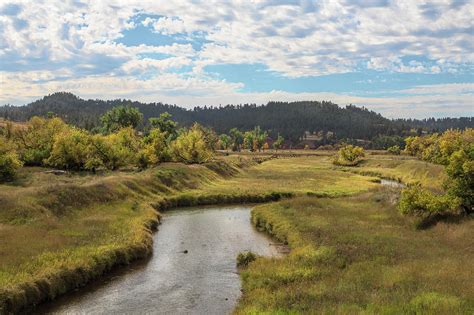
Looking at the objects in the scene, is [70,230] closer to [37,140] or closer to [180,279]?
[180,279]

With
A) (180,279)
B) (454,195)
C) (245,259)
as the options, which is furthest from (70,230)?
(454,195)

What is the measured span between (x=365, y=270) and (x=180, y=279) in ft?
45.0

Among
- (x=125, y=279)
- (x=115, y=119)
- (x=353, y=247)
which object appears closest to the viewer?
(x=125, y=279)

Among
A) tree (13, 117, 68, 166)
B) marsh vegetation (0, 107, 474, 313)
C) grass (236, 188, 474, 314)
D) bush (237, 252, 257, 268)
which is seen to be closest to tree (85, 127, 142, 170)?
marsh vegetation (0, 107, 474, 313)

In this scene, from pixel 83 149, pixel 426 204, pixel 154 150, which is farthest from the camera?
pixel 154 150

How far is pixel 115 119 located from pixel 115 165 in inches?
2793

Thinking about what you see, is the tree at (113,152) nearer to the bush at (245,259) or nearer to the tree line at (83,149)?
the tree line at (83,149)

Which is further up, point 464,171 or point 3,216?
point 464,171

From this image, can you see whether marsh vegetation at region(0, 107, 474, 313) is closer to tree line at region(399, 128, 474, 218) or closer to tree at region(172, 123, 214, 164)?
tree line at region(399, 128, 474, 218)

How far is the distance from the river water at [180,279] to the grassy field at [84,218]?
1643mm

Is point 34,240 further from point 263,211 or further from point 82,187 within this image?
point 263,211

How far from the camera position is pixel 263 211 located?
59156 mm

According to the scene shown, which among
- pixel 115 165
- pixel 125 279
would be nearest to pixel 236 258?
pixel 125 279

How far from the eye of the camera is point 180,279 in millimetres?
32812
